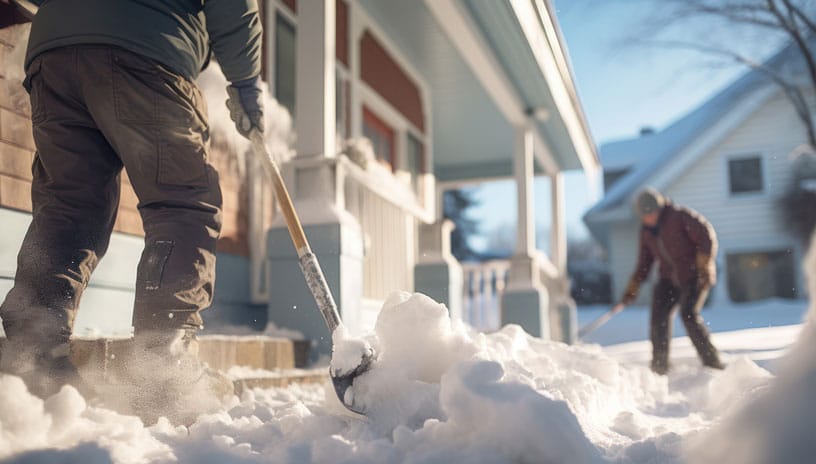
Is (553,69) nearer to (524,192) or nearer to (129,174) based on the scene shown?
(524,192)

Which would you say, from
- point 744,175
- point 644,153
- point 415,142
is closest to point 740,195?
point 744,175

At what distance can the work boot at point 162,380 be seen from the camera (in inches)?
65.7

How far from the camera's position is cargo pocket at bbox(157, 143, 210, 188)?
1.67 metres

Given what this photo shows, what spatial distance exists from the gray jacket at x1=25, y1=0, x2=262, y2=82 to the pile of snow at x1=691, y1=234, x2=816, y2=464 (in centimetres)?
160

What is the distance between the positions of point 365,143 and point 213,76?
6.45 ft

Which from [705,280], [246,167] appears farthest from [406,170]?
[705,280]

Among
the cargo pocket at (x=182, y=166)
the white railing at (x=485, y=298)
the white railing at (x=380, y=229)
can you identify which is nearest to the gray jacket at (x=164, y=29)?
the cargo pocket at (x=182, y=166)

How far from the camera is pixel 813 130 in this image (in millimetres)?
2416

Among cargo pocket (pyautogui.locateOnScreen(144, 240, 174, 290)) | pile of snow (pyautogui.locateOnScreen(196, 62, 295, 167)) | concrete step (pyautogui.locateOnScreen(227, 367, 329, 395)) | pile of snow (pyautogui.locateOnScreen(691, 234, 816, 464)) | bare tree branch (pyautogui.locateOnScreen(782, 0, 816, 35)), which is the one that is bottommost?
concrete step (pyautogui.locateOnScreen(227, 367, 329, 395))

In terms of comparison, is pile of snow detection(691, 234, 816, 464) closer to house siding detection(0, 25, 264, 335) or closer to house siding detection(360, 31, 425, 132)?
house siding detection(0, 25, 264, 335)

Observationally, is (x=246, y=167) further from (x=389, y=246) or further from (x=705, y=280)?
(x=705, y=280)

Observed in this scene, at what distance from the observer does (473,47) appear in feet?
16.3

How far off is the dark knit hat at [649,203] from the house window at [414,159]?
364cm

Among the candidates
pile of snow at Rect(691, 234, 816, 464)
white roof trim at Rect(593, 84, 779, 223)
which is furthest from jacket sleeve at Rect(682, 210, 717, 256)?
white roof trim at Rect(593, 84, 779, 223)
